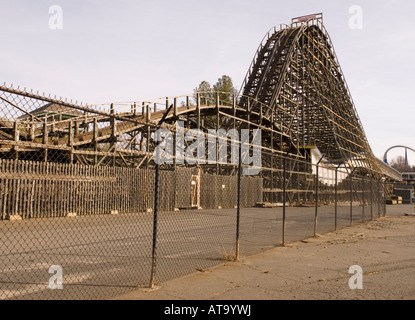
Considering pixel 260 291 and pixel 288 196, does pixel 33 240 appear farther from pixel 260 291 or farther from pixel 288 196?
pixel 288 196

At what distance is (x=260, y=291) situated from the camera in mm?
5469

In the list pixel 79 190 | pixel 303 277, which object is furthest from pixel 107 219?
pixel 303 277

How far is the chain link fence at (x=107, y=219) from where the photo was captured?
606cm

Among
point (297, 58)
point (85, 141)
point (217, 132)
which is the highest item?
point (297, 58)

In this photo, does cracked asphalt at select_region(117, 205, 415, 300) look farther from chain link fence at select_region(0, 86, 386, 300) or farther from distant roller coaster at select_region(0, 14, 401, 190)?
distant roller coaster at select_region(0, 14, 401, 190)

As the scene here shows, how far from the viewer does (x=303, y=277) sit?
6.46 m

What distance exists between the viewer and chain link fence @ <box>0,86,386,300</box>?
6.06 meters

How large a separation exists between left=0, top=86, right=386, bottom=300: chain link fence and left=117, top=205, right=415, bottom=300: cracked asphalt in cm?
49

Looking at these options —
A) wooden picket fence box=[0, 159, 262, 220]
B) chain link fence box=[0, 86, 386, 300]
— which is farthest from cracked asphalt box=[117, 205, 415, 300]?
wooden picket fence box=[0, 159, 262, 220]

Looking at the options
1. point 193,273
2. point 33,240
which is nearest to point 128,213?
point 33,240

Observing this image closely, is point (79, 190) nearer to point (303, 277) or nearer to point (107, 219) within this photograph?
point (107, 219)

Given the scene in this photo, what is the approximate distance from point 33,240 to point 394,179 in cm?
7147

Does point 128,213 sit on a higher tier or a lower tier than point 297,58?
lower

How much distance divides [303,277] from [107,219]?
10.6 metres
